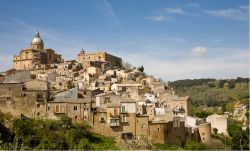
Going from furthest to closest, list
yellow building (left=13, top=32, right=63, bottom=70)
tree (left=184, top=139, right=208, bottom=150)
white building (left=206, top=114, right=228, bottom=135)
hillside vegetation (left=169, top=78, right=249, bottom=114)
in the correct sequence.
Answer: hillside vegetation (left=169, top=78, right=249, bottom=114) → yellow building (left=13, top=32, right=63, bottom=70) → white building (left=206, top=114, right=228, bottom=135) → tree (left=184, top=139, right=208, bottom=150)

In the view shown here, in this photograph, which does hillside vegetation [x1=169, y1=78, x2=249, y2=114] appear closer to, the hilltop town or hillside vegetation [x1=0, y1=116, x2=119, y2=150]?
the hilltop town

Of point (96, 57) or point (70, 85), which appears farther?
point (96, 57)

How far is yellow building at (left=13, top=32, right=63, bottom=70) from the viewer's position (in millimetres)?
64938

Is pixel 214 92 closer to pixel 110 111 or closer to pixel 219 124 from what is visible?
pixel 219 124

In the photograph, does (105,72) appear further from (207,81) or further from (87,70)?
(207,81)

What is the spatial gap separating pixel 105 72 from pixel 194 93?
63.8 m

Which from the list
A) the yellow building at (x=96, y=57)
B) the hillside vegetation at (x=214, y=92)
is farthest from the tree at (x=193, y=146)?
the hillside vegetation at (x=214, y=92)

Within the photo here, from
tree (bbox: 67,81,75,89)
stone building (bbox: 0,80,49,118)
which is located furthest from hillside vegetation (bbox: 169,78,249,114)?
stone building (bbox: 0,80,49,118)

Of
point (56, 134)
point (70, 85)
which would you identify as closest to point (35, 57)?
point (70, 85)

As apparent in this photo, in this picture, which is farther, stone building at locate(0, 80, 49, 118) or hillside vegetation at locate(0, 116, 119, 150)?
stone building at locate(0, 80, 49, 118)

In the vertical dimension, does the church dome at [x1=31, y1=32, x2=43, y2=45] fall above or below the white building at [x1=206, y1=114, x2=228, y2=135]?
above

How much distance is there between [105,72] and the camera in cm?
6278

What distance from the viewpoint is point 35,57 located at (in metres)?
65.0

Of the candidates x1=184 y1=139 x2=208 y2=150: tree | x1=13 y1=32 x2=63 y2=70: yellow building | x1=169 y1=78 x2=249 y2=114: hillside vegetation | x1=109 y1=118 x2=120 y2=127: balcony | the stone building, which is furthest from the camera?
x1=169 y1=78 x2=249 y2=114: hillside vegetation
